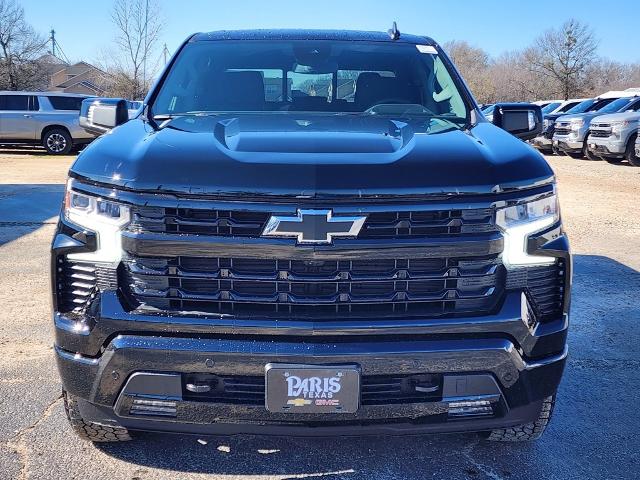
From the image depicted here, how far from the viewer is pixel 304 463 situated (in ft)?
9.27

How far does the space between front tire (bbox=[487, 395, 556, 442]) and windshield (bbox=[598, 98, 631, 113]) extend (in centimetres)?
1758

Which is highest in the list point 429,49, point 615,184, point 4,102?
point 429,49

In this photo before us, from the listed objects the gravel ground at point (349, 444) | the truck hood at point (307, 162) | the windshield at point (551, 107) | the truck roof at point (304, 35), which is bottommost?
the gravel ground at point (349, 444)

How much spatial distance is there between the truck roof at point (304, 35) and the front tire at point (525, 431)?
92.9 inches

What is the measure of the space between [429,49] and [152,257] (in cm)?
245

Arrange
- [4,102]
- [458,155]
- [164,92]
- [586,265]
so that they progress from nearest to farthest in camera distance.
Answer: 1. [458,155]
2. [164,92]
3. [586,265]
4. [4,102]

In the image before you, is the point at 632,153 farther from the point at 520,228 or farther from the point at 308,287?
the point at 308,287

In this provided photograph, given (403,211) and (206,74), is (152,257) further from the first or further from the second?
(206,74)

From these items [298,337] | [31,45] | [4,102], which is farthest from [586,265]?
[31,45]

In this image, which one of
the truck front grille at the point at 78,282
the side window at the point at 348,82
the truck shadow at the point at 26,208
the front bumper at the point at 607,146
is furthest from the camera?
the front bumper at the point at 607,146

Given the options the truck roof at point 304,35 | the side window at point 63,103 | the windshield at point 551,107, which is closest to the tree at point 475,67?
the windshield at point 551,107

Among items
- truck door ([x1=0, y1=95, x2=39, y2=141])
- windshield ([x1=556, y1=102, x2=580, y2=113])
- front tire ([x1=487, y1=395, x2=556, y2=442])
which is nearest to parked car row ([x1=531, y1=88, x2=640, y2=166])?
windshield ([x1=556, y1=102, x2=580, y2=113])

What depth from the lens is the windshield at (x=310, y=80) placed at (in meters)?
3.48

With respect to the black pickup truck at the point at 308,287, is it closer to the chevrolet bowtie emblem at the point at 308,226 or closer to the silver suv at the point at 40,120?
the chevrolet bowtie emblem at the point at 308,226
